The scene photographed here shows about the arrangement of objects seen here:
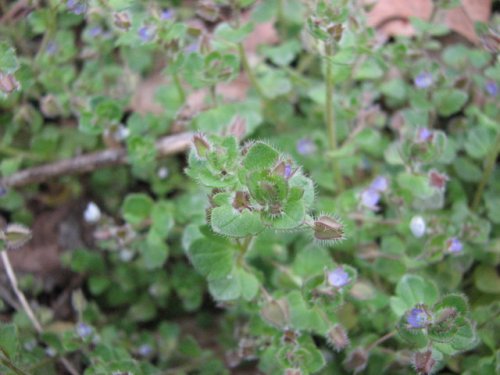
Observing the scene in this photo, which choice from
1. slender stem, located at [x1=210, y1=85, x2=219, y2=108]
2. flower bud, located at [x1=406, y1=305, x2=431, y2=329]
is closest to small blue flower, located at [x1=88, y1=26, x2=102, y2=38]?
slender stem, located at [x1=210, y1=85, x2=219, y2=108]

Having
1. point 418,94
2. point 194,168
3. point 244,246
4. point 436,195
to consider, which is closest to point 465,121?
point 418,94

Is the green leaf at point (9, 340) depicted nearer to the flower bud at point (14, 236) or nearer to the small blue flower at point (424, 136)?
the flower bud at point (14, 236)

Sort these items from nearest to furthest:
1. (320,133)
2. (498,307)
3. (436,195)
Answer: (498,307), (436,195), (320,133)

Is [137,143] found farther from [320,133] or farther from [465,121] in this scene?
[465,121]

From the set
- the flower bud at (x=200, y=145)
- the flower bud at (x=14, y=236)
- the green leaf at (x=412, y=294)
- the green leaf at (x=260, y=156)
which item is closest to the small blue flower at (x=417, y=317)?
the green leaf at (x=412, y=294)

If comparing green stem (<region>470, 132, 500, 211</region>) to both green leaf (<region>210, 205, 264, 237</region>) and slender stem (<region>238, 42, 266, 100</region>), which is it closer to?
slender stem (<region>238, 42, 266, 100</region>)

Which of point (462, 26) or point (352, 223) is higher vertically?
point (462, 26)
